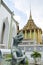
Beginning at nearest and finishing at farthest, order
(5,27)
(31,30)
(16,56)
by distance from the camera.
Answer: (16,56) < (5,27) < (31,30)

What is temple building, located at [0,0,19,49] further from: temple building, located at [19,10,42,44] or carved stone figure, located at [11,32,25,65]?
carved stone figure, located at [11,32,25,65]

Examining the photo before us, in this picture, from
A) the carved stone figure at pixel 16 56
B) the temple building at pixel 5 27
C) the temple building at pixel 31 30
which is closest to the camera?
the carved stone figure at pixel 16 56

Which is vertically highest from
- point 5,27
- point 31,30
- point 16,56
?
point 31,30

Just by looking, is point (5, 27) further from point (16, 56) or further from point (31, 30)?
point (16, 56)

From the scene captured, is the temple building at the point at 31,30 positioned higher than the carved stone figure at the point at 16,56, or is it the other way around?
the temple building at the point at 31,30

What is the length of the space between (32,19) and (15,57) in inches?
763

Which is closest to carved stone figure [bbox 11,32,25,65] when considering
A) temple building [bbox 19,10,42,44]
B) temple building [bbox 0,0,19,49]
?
temple building [bbox 0,0,19,49]

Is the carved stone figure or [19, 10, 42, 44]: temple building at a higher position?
[19, 10, 42, 44]: temple building

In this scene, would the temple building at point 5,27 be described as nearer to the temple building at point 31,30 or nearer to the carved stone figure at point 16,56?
the temple building at point 31,30

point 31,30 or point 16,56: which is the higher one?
point 31,30

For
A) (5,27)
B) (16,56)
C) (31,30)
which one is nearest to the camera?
(16,56)

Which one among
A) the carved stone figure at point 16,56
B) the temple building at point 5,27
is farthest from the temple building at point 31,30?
the carved stone figure at point 16,56

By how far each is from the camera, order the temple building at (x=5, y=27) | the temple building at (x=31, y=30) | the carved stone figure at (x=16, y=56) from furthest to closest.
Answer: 1. the temple building at (x=31, y=30)
2. the temple building at (x=5, y=27)
3. the carved stone figure at (x=16, y=56)

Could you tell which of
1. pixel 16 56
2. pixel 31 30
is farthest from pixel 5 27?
pixel 16 56
